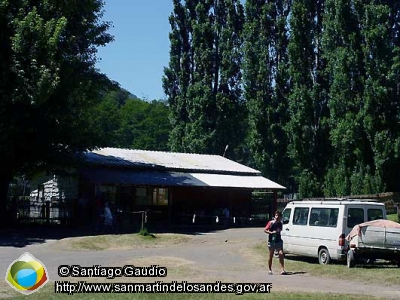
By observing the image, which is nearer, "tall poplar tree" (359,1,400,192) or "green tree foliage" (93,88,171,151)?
"tall poplar tree" (359,1,400,192)

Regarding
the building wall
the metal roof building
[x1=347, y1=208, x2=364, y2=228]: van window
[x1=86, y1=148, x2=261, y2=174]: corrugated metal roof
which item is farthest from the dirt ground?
[x1=86, y1=148, x2=261, y2=174]: corrugated metal roof

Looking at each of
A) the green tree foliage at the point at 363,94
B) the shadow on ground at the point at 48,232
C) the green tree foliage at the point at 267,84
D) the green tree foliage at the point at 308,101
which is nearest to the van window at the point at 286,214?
the shadow on ground at the point at 48,232

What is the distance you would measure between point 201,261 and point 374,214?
5.79 m

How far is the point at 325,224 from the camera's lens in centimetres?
1964

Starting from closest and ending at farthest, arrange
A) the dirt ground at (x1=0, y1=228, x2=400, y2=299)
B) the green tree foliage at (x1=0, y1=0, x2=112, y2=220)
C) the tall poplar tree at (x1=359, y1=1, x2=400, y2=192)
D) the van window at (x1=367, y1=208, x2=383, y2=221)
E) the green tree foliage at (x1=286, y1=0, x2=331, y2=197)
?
the dirt ground at (x1=0, y1=228, x2=400, y2=299), the van window at (x1=367, y1=208, x2=383, y2=221), the green tree foliage at (x1=0, y1=0, x2=112, y2=220), the tall poplar tree at (x1=359, y1=1, x2=400, y2=192), the green tree foliage at (x1=286, y1=0, x2=331, y2=197)

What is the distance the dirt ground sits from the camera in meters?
15.1

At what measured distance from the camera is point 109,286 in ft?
44.3

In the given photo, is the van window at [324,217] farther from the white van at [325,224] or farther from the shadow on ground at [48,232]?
the shadow on ground at [48,232]

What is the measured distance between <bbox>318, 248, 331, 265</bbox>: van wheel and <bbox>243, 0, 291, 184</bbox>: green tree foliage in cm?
3322

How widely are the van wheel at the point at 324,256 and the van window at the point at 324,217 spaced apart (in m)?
0.80

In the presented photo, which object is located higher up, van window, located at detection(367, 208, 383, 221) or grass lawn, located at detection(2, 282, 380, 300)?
van window, located at detection(367, 208, 383, 221)

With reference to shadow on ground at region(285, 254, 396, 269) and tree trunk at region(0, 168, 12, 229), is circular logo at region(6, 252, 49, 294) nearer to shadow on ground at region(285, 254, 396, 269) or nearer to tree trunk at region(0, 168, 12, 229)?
shadow on ground at region(285, 254, 396, 269)

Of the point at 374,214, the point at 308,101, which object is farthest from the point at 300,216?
the point at 308,101

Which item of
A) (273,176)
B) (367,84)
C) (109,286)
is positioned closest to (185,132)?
(273,176)
